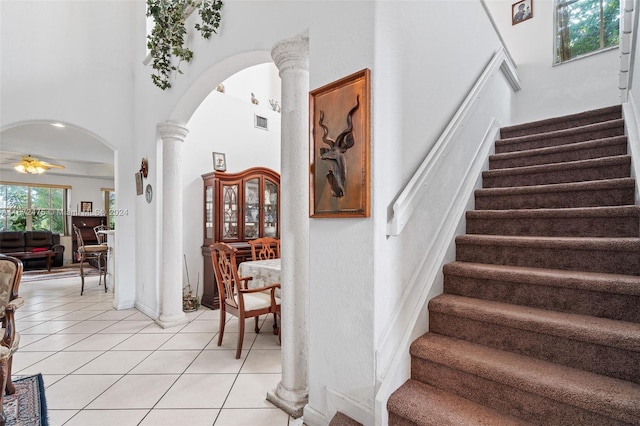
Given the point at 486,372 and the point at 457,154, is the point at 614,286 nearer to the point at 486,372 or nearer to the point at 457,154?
the point at 486,372

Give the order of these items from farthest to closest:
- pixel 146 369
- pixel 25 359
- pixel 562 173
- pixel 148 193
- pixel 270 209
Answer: pixel 270 209 → pixel 148 193 → pixel 25 359 → pixel 146 369 → pixel 562 173

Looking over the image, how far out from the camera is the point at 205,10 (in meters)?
2.55

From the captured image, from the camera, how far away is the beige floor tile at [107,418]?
1.79 metres

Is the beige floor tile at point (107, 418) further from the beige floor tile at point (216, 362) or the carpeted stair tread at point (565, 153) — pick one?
the carpeted stair tread at point (565, 153)

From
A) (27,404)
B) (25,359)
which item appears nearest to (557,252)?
(27,404)

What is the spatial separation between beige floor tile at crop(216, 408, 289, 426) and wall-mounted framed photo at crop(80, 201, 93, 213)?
32.3 ft

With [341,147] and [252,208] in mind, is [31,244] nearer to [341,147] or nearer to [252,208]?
[252,208]

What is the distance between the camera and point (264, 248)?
413 cm

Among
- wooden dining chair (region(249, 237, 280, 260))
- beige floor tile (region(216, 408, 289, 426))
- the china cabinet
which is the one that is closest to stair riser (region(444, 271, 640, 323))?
beige floor tile (region(216, 408, 289, 426))

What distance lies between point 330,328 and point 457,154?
1.64m

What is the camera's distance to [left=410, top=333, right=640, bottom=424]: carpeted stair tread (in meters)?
1.11

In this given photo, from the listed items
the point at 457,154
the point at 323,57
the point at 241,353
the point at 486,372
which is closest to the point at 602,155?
the point at 457,154

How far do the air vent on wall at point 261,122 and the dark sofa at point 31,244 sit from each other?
680 cm

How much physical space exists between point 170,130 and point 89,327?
8.02 ft
